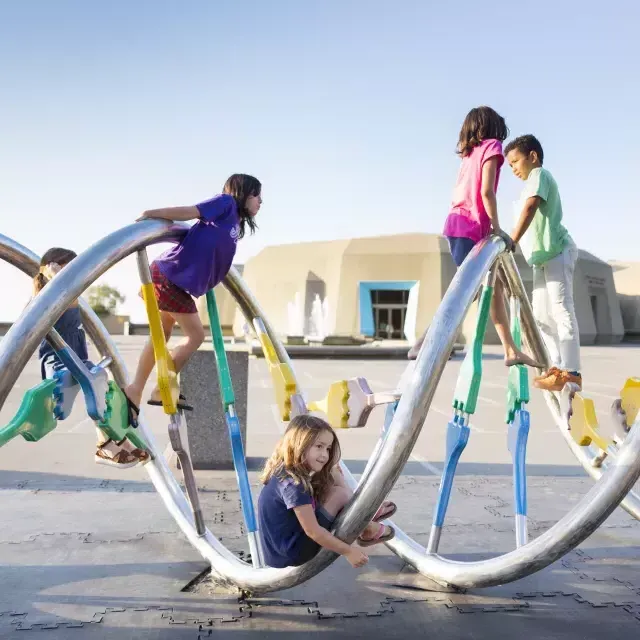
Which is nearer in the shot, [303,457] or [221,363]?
[303,457]

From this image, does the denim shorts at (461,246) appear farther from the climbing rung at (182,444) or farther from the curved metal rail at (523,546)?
the climbing rung at (182,444)

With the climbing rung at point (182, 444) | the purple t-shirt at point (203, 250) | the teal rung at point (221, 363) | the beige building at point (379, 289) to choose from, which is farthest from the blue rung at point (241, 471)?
the beige building at point (379, 289)

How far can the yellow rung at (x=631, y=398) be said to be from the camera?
330 centimetres

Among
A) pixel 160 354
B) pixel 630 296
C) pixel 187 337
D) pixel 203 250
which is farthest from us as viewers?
pixel 630 296

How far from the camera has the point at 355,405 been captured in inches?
124

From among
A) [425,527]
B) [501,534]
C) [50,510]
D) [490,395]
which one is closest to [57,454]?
[50,510]

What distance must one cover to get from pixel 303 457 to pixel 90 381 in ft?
2.94

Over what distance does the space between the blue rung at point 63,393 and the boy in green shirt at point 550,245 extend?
245 cm

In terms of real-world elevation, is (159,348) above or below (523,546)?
above

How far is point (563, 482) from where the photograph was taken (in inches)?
245

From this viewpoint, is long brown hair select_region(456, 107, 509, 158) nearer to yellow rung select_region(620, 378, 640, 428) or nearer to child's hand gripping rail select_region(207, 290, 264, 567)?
yellow rung select_region(620, 378, 640, 428)

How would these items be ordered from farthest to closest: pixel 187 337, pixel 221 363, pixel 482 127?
pixel 221 363, pixel 187 337, pixel 482 127

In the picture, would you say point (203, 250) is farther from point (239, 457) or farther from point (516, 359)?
point (516, 359)

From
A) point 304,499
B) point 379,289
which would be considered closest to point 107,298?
point 379,289
